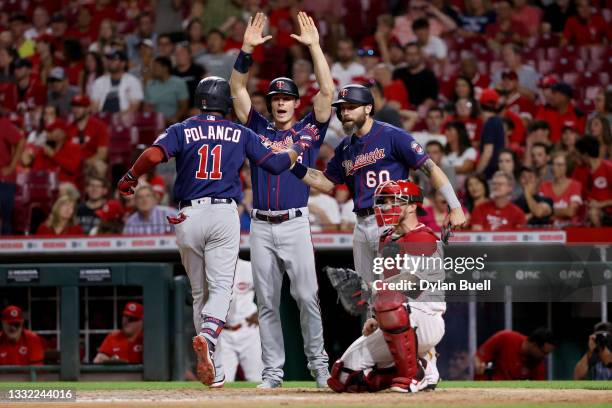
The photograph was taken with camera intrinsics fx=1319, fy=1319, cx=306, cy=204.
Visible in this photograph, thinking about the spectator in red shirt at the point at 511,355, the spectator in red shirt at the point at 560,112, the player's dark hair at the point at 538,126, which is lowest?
the spectator in red shirt at the point at 511,355

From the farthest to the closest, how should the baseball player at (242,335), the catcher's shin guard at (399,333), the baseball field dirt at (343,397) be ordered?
the baseball player at (242,335), the catcher's shin guard at (399,333), the baseball field dirt at (343,397)

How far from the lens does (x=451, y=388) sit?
772cm

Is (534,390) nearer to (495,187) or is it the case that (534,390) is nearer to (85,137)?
(495,187)

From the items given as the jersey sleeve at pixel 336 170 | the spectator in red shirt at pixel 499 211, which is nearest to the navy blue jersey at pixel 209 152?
the jersey sleeve at pixel 336 170

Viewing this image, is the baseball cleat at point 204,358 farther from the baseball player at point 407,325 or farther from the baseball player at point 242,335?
the baseball player at point 242,335

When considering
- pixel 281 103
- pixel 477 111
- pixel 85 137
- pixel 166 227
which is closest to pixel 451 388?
pixel 281 103

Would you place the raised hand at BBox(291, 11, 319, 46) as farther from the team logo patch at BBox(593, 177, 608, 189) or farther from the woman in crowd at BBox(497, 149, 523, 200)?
→ the team logo patch at BBox(593, 177, 608, 189)

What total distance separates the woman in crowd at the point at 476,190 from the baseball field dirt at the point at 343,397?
305cm

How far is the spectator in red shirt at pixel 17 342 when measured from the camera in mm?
10148

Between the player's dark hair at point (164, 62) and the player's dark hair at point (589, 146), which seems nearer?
the player's dark hair at point (589, 146)

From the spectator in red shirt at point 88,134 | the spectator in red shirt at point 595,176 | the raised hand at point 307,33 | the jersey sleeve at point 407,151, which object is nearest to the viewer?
the jersey sleeve at point 407,151

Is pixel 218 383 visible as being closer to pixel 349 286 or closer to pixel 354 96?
pixel 349 286

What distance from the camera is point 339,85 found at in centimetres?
1391

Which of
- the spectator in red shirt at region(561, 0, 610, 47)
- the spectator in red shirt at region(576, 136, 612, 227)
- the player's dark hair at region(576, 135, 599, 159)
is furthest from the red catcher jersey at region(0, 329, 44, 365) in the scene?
the spectator in red shirt at region(561, 0, 610, 47)
